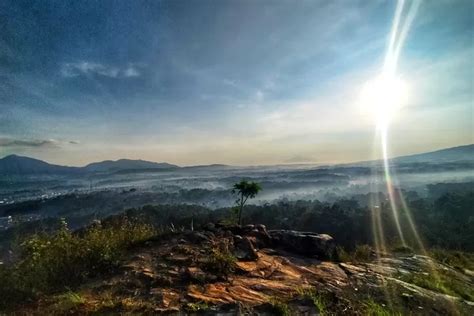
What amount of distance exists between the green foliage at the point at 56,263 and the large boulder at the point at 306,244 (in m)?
4.59

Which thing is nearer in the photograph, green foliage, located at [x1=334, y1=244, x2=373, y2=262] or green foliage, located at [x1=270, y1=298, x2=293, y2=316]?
green foliage, located at [x1=270, y1=298, x2=293, y2=316]

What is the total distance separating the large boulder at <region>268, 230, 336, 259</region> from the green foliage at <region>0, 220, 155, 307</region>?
4.59 m

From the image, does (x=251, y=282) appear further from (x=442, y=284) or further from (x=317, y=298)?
(x=442, y=284)

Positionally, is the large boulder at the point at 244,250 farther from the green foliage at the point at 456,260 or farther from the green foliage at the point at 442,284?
the green foliage at the point at 456,260

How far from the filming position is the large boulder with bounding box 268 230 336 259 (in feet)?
28.2

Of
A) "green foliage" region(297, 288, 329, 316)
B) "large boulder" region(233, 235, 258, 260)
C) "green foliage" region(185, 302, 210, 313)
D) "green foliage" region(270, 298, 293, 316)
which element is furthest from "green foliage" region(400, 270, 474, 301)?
"green foliage" region(185, 302, 210, 313)

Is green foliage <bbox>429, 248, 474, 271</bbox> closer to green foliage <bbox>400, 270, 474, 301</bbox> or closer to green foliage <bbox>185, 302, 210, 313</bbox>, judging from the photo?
green foliage <bbox>400, 270, 474, 301</bbox>

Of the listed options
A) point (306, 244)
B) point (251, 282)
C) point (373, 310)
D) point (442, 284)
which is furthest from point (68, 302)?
point (442, 284)

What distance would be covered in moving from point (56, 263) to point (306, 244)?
20.7 ft

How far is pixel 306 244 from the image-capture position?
8.79 metres

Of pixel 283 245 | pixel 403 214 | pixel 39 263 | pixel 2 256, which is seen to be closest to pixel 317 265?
pixel 283 245

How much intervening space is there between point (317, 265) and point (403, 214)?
204ft

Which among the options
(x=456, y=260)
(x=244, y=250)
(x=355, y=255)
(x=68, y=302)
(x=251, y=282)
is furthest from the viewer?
(x=456, y=260)

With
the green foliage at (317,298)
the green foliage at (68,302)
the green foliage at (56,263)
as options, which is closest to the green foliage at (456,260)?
the green foliage at (317,298)
